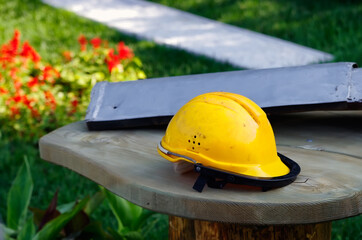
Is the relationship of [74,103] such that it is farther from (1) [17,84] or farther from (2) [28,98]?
(1) [17,84]

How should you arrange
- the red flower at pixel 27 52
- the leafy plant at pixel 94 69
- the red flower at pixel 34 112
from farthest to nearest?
the red flower at pixel 27 52 → the leafy plant at pixel 94 69 → the red flower at pixel 34 112

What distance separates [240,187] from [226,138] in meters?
0.15

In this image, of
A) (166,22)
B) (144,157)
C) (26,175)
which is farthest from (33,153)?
(166,22)

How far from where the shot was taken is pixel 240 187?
166cm

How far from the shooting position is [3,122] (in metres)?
4.69

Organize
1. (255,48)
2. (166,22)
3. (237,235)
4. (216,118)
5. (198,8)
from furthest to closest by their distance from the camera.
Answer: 1. (198,8)
2. (166,22)
3. (255,48)
4. (237,235)
5. (216,118)

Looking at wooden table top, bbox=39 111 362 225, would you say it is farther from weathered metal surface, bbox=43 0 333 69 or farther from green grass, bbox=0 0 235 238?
weathered metal surface, bbox=43 0 333 69

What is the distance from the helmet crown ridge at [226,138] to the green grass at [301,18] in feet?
12.0

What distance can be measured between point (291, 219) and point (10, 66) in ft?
12.9

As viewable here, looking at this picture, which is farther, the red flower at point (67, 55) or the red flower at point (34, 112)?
the red flower at point (67, 55)

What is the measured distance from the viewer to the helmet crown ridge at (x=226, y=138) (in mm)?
1648

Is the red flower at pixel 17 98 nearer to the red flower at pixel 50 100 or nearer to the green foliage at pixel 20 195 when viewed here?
the red flower at pixel 50 100

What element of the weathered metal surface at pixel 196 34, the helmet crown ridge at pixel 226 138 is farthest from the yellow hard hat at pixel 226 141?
the weathered metal surface at pixel 196 34

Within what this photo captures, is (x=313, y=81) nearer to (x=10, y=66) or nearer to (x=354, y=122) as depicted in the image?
(x=354, y=122)
